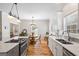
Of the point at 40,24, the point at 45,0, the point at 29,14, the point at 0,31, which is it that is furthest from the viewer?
the point at 29,14

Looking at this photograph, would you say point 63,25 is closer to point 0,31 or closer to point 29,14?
point 29,14

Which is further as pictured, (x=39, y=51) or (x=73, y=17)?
(x=39, y=51)

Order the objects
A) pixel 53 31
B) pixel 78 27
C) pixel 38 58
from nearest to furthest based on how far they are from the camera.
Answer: pixel 38 58
pixel 78 27
pixel 53 31

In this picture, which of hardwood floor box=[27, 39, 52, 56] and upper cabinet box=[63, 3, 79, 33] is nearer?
upper cabinet box=[63, 3, 79, 33]

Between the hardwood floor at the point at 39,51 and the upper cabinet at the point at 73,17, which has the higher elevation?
the upper cabinet at the point at 73,17

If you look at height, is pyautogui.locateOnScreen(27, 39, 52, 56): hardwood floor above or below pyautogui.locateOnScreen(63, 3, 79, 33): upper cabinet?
below

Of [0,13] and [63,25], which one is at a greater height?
[0,13]

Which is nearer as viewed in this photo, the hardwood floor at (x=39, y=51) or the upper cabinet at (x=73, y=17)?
the upper cabinet at (x=73, y=17)

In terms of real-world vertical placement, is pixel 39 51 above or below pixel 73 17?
below

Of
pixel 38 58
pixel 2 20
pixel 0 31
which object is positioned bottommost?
pixel 38 58

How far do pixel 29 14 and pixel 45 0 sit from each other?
3.95 m

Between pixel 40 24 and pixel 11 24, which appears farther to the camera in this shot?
pixel 40 24

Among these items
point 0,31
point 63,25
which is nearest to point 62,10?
point 63,25

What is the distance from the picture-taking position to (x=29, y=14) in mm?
5617
